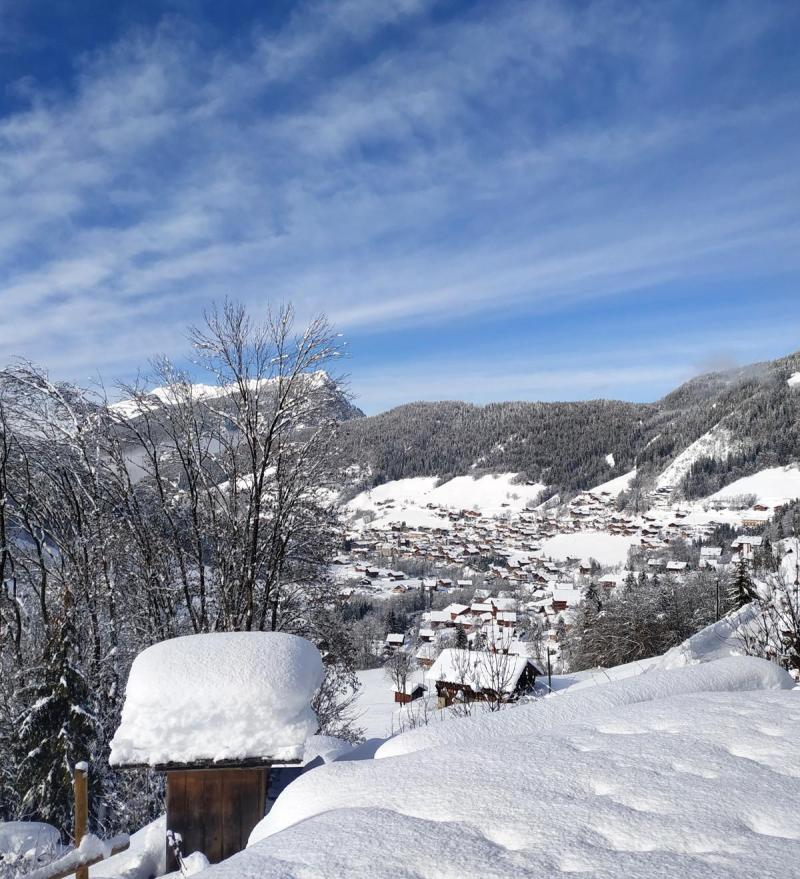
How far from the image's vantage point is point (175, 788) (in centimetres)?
414

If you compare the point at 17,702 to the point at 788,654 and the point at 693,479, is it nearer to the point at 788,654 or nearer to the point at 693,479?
the point at 788,654

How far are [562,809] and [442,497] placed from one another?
6761 inches

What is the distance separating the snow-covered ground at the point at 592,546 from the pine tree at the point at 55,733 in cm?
9486

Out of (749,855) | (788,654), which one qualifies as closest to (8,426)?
(749,855)

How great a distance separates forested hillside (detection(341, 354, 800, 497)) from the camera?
462ft

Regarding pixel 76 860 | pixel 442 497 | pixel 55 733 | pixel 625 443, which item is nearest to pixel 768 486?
pixel 625 443

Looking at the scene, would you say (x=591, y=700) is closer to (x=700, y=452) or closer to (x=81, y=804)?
(x=81, y=804)

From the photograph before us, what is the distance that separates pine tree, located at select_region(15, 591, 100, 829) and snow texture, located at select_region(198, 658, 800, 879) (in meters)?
8.02

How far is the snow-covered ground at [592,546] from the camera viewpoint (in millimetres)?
100812

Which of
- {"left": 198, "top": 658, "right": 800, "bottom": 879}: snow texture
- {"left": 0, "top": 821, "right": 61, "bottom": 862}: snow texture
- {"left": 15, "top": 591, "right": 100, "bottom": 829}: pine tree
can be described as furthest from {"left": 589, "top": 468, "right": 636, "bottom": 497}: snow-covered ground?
{"left": 198, "top": 658, "right": 800, "bottom": 879}: snow texture

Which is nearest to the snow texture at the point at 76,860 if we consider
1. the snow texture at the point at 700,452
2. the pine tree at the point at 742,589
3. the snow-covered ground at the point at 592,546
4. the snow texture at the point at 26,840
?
the snow texture at the point at 26,840

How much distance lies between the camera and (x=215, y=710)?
12.7 feet

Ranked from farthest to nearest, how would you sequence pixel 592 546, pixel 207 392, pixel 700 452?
pixel 700 452 < pixel 592 546 < pixel 207 392

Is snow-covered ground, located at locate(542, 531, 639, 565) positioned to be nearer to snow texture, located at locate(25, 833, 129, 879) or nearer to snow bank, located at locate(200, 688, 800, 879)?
snow bank, located at locate(200, 688, 800, 879)
